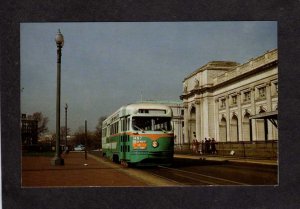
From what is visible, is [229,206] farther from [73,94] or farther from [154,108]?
[73,94]

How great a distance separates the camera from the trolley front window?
12625 mm

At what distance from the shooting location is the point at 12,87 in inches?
428

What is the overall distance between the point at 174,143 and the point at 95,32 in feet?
11.8

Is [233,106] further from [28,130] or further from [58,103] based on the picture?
[28,130]

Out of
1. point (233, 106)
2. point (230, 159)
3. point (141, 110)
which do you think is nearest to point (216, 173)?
point (230, 159)

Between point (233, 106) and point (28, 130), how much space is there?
5259 millimetres

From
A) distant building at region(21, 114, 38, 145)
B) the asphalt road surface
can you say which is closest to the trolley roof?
the asphalt road surface

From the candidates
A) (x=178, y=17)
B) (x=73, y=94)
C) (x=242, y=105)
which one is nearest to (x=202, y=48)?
(x=178, y=17)

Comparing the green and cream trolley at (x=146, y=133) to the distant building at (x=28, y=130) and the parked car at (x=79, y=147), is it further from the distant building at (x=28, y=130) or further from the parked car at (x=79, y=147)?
the distant building at (x=28, y=130)

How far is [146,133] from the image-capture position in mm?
12609

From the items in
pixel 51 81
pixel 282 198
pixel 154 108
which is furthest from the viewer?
pixel 154 108

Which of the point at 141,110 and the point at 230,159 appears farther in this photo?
the point at 141,110

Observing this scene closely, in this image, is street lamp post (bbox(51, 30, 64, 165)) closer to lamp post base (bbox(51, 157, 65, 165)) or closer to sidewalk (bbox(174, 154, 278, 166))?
lamp post base (bbox(51, 157, 65, 165))

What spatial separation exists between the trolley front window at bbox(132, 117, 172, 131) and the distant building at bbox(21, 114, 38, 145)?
8.59 feet
